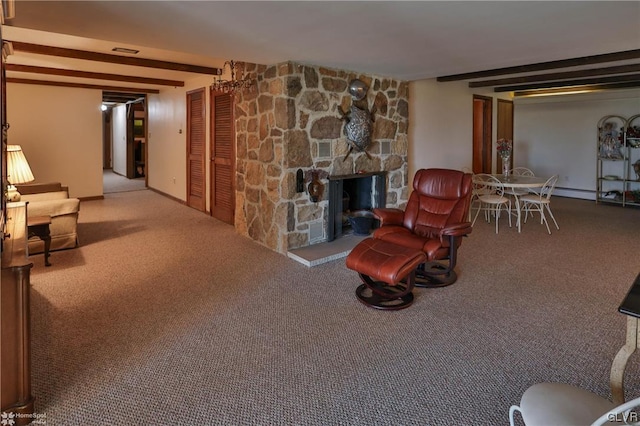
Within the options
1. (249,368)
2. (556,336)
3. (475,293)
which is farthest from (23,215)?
(556,336)

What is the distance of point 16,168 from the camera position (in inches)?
168

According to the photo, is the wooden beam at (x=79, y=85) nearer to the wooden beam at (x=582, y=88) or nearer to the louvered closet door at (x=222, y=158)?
the louvered closet door at (x=222, y=158)

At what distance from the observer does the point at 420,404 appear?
6.59 feet

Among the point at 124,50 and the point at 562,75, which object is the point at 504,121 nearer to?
the point at 562,75

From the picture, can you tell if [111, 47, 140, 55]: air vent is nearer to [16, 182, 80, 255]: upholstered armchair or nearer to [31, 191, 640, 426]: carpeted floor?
[16, 182, 80, 255]: upholstered armchair

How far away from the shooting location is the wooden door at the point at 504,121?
7965 millimetres

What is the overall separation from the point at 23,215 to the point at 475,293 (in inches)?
144

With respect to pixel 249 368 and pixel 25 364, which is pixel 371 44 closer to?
pixel 249 368

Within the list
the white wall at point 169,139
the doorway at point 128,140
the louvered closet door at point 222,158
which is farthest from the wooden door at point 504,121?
the doorway at point 128,140

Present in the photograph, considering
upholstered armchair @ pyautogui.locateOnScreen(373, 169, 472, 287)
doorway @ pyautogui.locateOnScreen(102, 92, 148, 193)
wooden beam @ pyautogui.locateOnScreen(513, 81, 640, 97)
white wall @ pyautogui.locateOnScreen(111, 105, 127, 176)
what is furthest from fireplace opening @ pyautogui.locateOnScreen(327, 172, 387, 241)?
white wall @ pyautogui.locateOnScreen(111, 105, 127, 176)

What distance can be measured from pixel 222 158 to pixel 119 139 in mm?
8110

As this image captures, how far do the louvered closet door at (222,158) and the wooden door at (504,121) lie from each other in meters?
5.14

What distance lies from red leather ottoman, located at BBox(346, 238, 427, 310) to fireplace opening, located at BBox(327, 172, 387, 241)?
1.50m

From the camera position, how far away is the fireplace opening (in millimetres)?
4906
